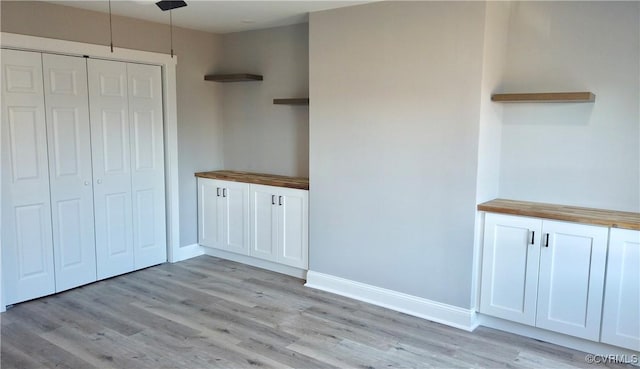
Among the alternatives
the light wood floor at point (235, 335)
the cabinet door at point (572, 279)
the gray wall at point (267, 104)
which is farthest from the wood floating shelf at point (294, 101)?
the cabinet door at point (572, 279)

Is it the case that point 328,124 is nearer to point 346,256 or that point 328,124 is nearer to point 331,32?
point 331,32

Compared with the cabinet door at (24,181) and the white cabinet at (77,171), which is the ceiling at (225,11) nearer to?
the white cabinet at (77,171)

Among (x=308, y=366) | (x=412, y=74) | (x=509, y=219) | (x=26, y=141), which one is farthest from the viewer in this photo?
(x=26, y=141)

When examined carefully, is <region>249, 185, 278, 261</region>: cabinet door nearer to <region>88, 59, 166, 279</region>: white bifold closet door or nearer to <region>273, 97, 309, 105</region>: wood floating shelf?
<region>273, 97, 309, 105</region>: wood floating shelf

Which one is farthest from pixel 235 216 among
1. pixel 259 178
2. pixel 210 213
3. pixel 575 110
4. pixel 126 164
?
pixel 575 110

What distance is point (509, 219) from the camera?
3.14 meters

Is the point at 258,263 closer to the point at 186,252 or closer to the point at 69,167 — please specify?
the point at 186,252

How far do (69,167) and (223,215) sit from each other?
1473 mm

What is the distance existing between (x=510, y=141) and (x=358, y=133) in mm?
1109

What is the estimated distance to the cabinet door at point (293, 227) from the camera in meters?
4.20

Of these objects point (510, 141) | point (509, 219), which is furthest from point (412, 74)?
point (509, 219)

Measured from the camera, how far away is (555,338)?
3.12 metres

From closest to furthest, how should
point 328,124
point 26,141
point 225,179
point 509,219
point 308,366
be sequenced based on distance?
1. point 308,366
2. point 509,219
3. point 26,141
4. point 328,124
5. point 225,179

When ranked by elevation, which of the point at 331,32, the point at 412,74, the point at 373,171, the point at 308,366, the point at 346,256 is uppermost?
the point at 331,32
